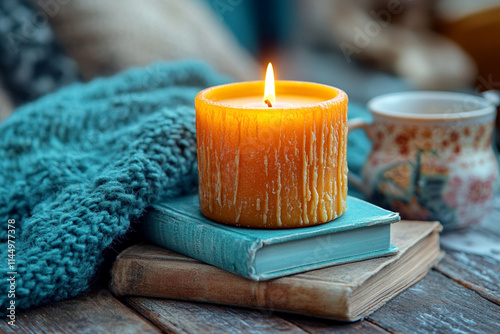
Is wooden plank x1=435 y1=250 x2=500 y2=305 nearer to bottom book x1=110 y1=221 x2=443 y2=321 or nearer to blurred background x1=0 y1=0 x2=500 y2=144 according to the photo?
bottom book x1=110 y1=221 x2=443 y2=321

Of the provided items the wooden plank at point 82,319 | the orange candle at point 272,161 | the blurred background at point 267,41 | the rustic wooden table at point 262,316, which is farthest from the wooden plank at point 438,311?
the blurred background at point 267,41

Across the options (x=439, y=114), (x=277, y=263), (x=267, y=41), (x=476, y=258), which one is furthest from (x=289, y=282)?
(x=267, y=41)

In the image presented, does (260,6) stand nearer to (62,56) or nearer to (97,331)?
(62,56)

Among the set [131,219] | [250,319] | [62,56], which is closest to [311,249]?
[250,319]

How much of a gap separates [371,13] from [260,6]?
35 cm

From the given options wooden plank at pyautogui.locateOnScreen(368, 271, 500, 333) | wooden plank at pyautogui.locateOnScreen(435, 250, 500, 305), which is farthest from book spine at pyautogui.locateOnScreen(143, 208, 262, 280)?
wooden plank at pyautogui.locateOnScreen(435, 250, 500, 305)

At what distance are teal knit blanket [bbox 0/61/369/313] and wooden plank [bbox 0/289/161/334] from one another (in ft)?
0.04

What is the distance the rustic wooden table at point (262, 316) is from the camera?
46cm

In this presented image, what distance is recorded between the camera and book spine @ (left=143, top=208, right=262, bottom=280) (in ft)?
1.53

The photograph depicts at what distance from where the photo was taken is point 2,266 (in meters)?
0.49

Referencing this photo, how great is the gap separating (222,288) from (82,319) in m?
0.13

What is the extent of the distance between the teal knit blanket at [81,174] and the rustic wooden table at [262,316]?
2 cm

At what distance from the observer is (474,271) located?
22.7 inches

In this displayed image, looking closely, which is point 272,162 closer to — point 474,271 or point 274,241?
point 274,241
